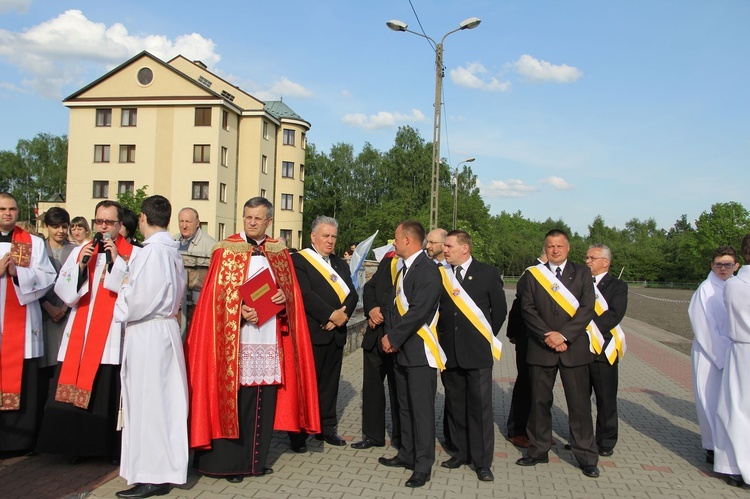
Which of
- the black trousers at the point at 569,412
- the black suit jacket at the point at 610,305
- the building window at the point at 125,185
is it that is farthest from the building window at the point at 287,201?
the black trousers at the point at 569,412

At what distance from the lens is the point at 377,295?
622 cm

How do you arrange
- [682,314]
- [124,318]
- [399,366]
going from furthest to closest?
1. [682,314]
2. [399,366]
3. [124,318]

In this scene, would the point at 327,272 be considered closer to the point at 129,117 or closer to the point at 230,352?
the point at 230,352

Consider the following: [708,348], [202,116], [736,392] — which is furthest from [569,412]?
[202,116]

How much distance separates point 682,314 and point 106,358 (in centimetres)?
2858

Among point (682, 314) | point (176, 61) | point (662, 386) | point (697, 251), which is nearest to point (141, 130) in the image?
point (176, 61)

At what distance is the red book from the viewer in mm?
5293

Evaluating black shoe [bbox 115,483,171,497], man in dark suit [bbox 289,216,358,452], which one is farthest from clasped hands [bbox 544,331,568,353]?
black shoe [bbox 115,483,171,497]

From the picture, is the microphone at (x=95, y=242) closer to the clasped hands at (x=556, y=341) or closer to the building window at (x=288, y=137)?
the clasped hands at (x=556, y=341)

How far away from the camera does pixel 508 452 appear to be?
21.2 ft

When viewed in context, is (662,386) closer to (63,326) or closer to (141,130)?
(63,326)

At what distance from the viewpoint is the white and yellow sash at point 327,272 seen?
20.9ft

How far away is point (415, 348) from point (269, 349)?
1.23m

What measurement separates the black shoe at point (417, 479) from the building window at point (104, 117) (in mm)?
42280
